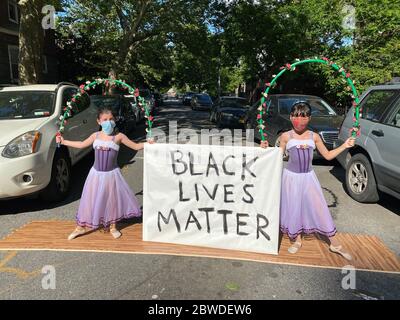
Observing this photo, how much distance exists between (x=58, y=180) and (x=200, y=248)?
2.74m

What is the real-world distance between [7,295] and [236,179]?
95.5 inches

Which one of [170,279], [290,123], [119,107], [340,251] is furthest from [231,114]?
[170,279]

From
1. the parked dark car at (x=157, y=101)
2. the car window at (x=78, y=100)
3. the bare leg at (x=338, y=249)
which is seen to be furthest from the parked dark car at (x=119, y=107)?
the parked dark car at (x=157, y=101)

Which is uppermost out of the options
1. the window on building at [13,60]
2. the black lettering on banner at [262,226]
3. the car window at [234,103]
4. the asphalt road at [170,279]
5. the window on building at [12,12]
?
the window on building at [12,12]

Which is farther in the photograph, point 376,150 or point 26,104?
point 26,104

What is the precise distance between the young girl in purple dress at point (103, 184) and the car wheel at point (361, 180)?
11.7 feet

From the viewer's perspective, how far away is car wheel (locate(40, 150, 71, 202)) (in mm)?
5332

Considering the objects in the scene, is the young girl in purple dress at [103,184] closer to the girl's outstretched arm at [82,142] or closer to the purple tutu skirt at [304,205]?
the girl's outstretched arm at [82,142]

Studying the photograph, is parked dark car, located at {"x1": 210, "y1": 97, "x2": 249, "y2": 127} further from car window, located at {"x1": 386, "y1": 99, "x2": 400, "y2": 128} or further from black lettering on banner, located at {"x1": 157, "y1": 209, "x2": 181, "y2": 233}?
black lettering on banner, located at {"x1": 157, "y1": 209, "x2": 181, "y2": 233}

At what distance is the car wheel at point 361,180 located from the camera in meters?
5.52

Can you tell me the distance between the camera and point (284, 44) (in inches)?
716

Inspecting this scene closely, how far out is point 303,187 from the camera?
3.78 meters

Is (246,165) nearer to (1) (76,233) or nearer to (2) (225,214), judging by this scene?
(2) (225,214)
